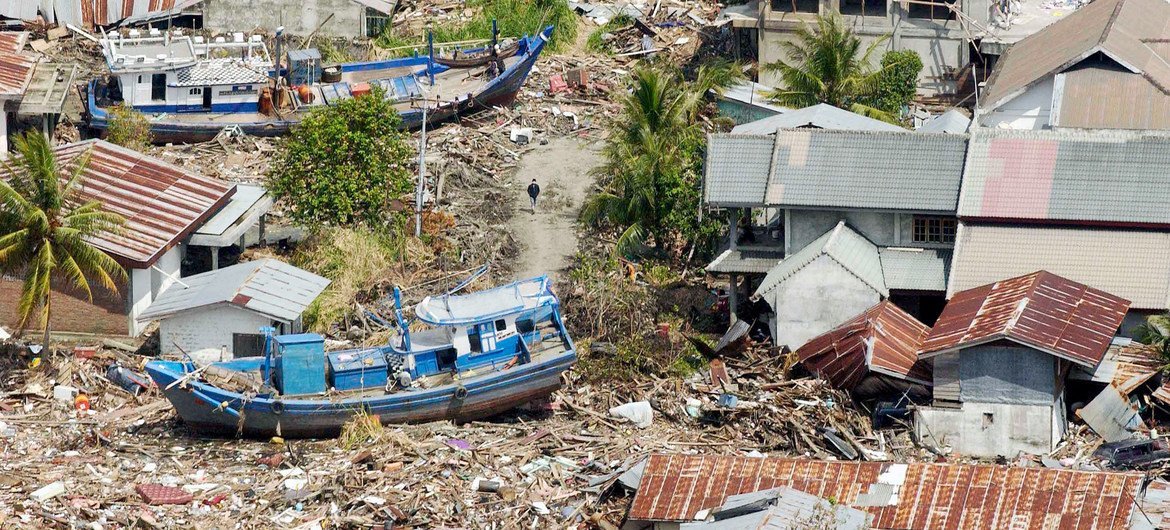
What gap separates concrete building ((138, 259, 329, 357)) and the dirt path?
5.97 m

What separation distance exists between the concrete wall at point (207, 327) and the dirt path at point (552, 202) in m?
6.78

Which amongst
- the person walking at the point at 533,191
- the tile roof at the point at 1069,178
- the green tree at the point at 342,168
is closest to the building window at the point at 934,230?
the tile roof at the point at 1069,178

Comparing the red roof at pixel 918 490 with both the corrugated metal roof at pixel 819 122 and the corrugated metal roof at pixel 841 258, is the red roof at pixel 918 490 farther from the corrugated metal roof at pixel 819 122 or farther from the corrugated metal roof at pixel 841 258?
the corrugated metal roof at pixel 819 122

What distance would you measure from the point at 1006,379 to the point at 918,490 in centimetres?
535

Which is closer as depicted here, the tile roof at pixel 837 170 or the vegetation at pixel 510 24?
the tile roof at pixel 837 170

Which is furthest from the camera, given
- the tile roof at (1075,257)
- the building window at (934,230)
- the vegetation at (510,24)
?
the vegetation at (510,24)

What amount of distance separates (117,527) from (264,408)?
468 centimetres

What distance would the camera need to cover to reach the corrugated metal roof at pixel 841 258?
37.9m

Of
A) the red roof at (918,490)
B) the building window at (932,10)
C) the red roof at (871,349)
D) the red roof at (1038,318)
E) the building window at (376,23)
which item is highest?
the building window at (932,10)

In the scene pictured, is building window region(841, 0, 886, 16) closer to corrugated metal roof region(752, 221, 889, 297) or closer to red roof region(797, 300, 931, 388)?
corrugated metal roof region(752, 221, 889, 297)

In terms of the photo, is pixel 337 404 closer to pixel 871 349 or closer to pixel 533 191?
pixel 871 349

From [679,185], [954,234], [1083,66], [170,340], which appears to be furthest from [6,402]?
[1083,66]

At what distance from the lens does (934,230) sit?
39250mm

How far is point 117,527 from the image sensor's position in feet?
100.0
